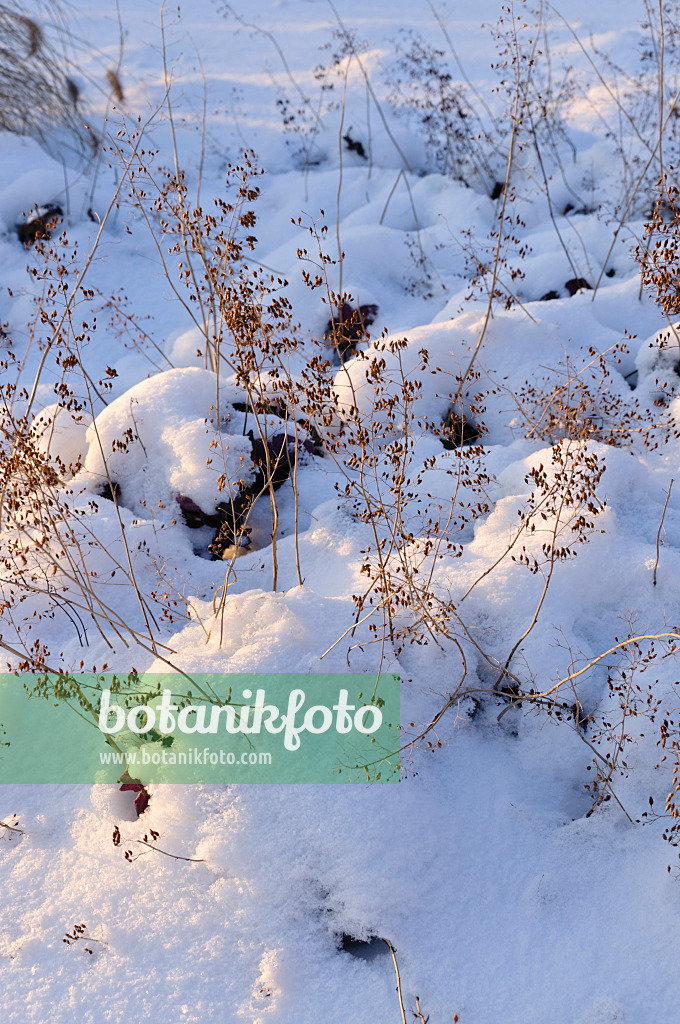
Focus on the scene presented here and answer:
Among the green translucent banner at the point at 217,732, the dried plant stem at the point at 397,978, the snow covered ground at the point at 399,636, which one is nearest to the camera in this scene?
the dried plant stem at the point at 397,978

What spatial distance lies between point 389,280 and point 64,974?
10.9ft

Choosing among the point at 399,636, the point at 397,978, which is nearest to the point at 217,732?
the point at 399,636

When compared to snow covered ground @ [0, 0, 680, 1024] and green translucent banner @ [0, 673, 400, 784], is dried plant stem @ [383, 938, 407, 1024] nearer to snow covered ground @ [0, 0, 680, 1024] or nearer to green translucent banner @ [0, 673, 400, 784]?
snow covered ground @ [0, 0, 680, 1024]

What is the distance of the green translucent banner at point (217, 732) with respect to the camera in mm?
1727

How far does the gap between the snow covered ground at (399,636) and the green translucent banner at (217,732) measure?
5 centimetres

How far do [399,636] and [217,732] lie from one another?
0.55 meters

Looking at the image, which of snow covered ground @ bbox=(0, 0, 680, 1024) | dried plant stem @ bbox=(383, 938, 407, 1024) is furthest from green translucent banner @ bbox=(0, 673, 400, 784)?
dried plant stem @ bbox=(383, 938, 407, 1024)

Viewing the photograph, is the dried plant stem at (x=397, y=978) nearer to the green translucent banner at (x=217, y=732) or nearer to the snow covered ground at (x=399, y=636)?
the snow covered ground at (x=399, y=636)

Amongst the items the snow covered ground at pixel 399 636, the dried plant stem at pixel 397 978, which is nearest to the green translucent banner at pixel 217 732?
the snow covered ground at pixel 399 636

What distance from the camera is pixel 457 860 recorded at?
5.34 ft

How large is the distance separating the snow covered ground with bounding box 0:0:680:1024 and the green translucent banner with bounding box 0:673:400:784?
0.05m

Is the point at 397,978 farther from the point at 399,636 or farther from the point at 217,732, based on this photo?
the point at 399,636

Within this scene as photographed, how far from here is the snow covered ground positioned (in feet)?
4.96

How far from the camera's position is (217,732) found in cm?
179
